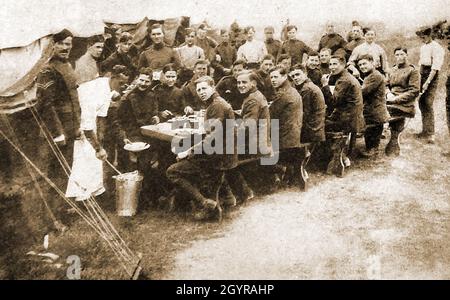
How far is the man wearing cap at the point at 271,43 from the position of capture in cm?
514

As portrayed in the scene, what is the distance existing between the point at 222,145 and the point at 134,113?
918 mm

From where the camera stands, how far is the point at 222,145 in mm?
4703

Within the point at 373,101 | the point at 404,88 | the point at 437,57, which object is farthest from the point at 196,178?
the point at 437,57

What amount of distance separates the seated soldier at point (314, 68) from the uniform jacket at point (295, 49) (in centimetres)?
7

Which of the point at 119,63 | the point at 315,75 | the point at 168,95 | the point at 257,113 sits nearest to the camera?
the point at 257,113

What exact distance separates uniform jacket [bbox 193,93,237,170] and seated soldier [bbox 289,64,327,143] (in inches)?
31.9

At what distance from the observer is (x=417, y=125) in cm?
518

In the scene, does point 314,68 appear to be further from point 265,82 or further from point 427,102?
point 427,102

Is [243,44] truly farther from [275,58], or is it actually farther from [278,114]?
[278,114]

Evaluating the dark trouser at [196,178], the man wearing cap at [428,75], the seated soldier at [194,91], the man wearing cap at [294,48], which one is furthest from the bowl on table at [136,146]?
the man wearing cap at [428,75]

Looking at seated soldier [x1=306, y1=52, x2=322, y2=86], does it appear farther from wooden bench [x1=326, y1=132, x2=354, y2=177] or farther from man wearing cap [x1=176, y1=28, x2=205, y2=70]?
man wearing cap [x1=176, y1=28, x2=205, y2=70]

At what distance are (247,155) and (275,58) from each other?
126 cm

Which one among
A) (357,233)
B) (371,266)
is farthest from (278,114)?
(371,266)

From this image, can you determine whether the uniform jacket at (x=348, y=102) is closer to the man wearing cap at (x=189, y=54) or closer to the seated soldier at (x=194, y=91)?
the seated soldier at (x=194, y=91)
